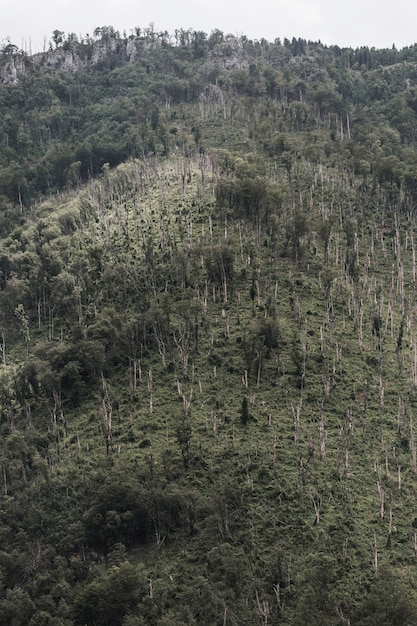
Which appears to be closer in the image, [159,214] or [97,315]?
[97,315]

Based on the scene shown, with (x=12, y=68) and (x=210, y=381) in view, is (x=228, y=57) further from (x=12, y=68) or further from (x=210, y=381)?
(x=210, y=381)

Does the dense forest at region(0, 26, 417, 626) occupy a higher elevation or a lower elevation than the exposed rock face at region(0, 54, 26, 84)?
lower

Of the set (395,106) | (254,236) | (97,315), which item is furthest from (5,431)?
(395,106)

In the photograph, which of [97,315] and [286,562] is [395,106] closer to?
[97,315]

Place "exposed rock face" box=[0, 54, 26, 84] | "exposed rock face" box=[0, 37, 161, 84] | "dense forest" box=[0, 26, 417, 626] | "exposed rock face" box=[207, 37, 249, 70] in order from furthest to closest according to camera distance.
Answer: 1. "exposed rock face" box=[207, 37, 249, 70]
2. "exposed rock face" box=[0, 37, 161, 84]
3. "exposed rock face" box=[0, 54, 26, 84]
4. "dense forest" box=[0, 26, 417, 626]

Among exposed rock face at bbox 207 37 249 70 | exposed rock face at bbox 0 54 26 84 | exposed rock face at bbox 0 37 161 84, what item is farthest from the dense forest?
exposed rock face at bbox 207 37 249 70

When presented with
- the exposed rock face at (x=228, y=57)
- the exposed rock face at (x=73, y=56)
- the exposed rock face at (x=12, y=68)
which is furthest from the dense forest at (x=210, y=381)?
the exposed rock face at (x=228, y=57)

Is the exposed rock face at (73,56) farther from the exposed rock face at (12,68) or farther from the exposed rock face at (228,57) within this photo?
the exposed rock face at (228,57)

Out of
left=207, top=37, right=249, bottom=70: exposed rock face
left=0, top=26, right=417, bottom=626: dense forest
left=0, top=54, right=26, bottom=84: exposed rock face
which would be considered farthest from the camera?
left=207, top=37, right=249, bottom=70: exposed rock face

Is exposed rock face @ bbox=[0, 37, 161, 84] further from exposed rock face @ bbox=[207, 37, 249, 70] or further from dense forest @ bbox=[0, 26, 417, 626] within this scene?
dense forest @ bbox=[0, 26, 417, 626]
